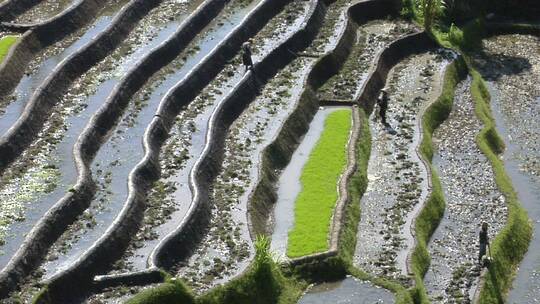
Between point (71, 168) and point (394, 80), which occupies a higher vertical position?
point (71, 168)

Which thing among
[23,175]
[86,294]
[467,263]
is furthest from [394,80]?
[86,294]

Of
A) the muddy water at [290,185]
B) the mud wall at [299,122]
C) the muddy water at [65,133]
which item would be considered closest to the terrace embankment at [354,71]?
Result: the muddy water at [290,185]

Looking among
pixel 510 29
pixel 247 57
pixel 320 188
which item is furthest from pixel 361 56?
pixel 320 188

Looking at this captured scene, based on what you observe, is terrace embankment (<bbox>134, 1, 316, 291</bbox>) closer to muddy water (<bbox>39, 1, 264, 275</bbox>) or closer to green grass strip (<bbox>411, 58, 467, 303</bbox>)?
muddy water (<bbox>39, 1, 264, 275</bbox>)

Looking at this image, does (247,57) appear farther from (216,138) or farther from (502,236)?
(502,236)

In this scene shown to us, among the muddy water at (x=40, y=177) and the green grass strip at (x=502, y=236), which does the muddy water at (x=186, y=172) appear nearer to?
the muddy water at (x=40, y=177)

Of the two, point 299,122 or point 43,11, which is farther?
point 43,11

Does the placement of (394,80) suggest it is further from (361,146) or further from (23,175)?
(23,175)
